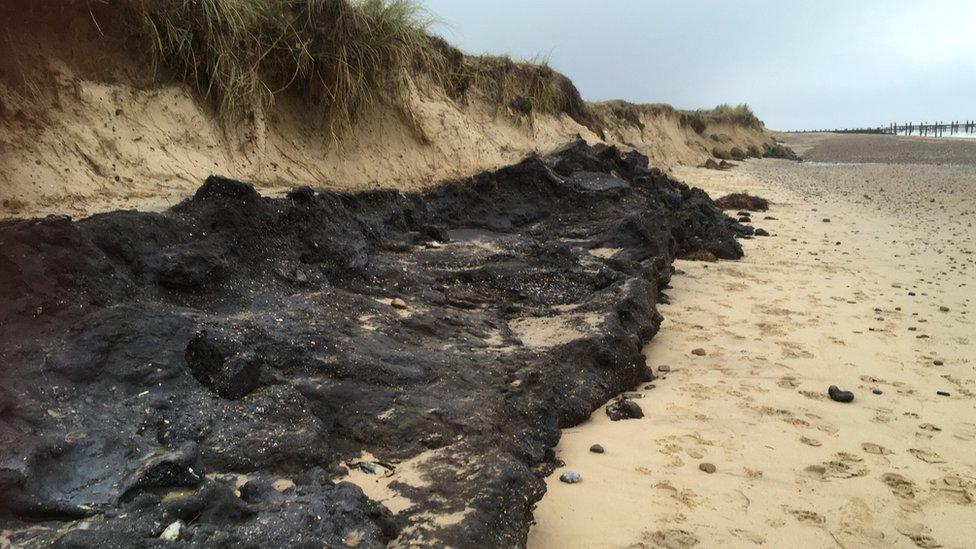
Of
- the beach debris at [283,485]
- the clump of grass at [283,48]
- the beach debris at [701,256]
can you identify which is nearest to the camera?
the beach debris at [283,485]

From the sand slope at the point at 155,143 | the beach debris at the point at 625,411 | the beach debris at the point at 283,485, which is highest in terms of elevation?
the sand slope at the point at 155,143

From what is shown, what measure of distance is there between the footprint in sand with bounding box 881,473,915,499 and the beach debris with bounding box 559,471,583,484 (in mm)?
1341

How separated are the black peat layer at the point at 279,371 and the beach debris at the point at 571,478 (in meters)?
0.08

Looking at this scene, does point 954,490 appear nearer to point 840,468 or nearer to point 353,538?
point 840,468

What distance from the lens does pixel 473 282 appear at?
176 inches

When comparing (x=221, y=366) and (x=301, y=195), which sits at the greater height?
(x=301, y=195)

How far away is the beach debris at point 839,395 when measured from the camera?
12.4 ft

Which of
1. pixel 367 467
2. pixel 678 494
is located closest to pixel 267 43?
pixel 367 467

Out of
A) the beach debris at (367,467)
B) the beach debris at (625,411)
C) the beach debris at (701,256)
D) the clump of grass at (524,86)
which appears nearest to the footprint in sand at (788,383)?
the beach debris at (625,411)

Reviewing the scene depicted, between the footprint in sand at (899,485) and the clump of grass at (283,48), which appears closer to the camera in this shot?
the footprint in sand at (899,485)

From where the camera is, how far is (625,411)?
357 cm

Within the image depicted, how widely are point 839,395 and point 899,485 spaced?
98 centimetres

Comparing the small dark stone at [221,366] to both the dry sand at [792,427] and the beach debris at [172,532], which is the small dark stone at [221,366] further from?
the dry sand at [792,427]

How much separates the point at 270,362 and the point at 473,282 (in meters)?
1.92
